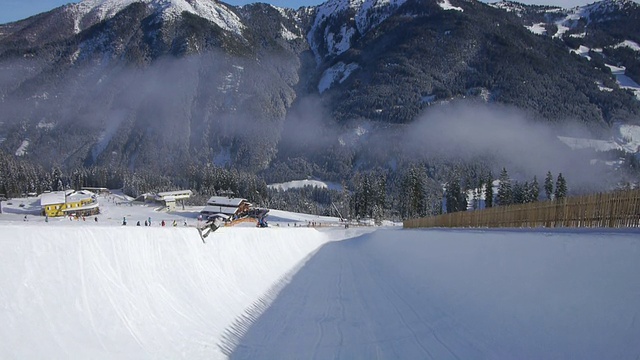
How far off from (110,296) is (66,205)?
63160 millimetres

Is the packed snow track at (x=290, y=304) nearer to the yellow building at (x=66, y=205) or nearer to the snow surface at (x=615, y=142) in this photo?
the yellow building at (x=66, y=205)

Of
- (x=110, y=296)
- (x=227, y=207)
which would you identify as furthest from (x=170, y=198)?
(x=110, y=296)

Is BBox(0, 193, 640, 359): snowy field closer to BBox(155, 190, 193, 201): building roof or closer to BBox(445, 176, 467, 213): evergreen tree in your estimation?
BBox(445, 176, 467, 213): evergreen tree

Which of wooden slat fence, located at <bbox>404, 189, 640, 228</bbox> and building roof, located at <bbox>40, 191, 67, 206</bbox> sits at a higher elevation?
wooden slat fence, located at <bbox>404, 189, 640, 228</bbox>

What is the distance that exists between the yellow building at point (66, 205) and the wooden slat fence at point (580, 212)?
5714cm

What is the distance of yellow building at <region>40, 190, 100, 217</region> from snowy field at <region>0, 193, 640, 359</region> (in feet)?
180

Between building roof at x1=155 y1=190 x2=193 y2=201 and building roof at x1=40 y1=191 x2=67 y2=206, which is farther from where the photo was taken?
building roof at x1=155 y1=190 x2=193 y2=201

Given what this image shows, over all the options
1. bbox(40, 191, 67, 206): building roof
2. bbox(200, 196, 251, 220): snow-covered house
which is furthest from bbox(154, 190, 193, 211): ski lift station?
bbox(40, 191, 67, 206): building roof

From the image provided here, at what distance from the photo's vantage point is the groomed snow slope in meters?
7.13

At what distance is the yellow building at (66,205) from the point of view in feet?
201

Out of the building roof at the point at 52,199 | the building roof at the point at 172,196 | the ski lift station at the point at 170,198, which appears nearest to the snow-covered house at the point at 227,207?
the ski lift station at the point at 170,198

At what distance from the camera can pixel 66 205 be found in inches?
2486

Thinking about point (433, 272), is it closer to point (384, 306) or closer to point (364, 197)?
point (384, 306)

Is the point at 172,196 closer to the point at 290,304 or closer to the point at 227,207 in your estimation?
the point at 227,207
